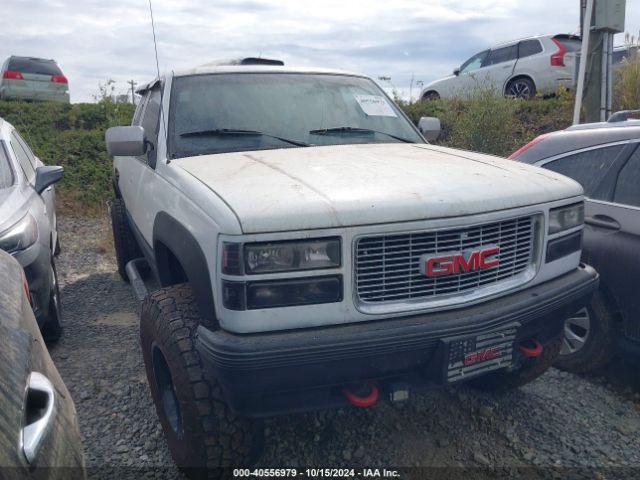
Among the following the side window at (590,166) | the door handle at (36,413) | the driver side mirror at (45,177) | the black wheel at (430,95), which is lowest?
the door handle at (36,413)

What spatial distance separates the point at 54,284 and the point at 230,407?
8.73 feet

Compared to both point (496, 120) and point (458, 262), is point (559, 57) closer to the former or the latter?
point (496, 120)

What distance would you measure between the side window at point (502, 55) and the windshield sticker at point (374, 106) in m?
9.31

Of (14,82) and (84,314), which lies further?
(14,82)

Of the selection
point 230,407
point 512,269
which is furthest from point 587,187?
point 230,407

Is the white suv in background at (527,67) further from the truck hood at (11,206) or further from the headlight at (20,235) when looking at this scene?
the headlight at (20,235)

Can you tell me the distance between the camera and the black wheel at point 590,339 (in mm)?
3463

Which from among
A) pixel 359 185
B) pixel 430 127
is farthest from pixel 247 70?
pixel 359 185

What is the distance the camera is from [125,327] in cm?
462

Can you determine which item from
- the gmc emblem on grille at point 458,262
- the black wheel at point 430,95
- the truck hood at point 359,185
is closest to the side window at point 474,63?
the black wheel at point 430,95

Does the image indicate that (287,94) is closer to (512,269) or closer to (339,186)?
(339,186)

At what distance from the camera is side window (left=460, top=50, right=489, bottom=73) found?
1284 centimetres

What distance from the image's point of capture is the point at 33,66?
15586 millimetres

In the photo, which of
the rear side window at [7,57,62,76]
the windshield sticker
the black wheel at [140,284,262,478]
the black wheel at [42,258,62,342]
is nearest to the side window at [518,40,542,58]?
the windshield sticker
